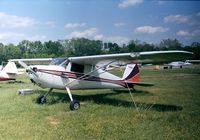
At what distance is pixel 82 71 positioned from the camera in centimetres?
1091

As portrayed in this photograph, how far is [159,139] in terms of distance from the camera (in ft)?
18.5

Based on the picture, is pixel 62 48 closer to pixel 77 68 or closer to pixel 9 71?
pixel 9 71

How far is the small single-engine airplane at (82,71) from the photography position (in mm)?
8953

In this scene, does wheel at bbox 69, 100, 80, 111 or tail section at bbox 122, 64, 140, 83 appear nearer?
wheel at bbox 69, 100, 80, 111

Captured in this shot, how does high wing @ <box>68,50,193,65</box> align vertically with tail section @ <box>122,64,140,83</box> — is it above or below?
above

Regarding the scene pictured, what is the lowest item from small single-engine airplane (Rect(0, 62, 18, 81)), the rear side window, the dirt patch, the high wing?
the dirt patch

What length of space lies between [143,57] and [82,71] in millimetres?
3129

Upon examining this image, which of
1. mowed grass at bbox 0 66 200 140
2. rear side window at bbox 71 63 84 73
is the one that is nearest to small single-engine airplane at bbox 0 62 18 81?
mowed grass at bbox 0 66 200 140

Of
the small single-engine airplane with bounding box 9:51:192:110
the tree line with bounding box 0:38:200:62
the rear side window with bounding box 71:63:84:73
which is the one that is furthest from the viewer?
the tree line with bounding box 0:38:200:62

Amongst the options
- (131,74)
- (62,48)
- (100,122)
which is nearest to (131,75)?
(131,74)

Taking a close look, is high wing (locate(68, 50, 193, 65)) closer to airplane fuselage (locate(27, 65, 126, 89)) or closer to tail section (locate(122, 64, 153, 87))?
airplane fuselage (locate(27, 65, 126, 89))

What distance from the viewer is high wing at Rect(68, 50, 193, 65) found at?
795 cm

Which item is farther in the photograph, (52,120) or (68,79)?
(68,79)

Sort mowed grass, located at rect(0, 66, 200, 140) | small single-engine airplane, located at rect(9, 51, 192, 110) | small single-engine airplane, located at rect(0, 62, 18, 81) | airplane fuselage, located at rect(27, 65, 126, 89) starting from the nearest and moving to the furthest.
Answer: mowed grass, located at rect(0, 66, 200, 140)
small single-engine airplane, located at rect(9, 51, 192, 110)
airplane fuselage, located at rect(27, 65, 126, 89)
small single-engine airplane, located at rect(0, 62, 18, 81)
